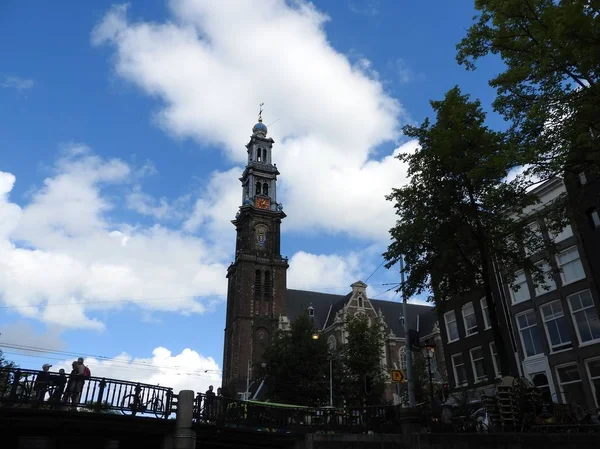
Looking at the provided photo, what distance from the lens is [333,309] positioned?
74375 millimetres

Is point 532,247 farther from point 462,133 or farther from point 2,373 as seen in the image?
point 2,373

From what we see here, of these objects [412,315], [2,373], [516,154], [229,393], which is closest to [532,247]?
[516,154]

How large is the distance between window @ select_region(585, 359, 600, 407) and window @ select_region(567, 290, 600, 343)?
3.54 feet

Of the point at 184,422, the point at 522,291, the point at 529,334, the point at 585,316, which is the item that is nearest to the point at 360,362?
the point at 529,334

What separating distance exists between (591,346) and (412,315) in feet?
184

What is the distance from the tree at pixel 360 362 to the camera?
39.3 meters

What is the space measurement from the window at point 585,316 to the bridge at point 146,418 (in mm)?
13072

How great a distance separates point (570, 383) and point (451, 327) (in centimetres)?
1041

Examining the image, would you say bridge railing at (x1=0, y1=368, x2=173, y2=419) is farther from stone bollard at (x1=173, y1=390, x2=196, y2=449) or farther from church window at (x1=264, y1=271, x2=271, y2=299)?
church window at (x1=264, y1=271, x2=271, y2=299)

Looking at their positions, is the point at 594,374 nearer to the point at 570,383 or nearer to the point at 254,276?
the point at 570,383

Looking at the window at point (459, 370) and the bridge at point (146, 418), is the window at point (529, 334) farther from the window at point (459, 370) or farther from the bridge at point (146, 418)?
the bridge at point (146, 418)

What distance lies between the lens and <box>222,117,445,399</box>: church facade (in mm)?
64375

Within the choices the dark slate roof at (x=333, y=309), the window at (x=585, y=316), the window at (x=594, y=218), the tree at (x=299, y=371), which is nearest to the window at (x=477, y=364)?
the window at (x=585, y=316)

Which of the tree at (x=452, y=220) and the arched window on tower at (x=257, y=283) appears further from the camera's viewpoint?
the arched window on tower at (x=257, y=283)
